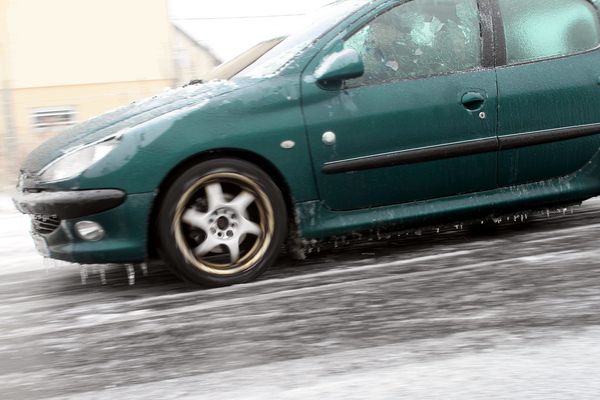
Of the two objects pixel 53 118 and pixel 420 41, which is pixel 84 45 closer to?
pixel 53 118

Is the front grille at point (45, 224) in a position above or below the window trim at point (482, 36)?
below

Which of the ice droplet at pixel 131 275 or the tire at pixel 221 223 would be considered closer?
the tire at pixel 221 223

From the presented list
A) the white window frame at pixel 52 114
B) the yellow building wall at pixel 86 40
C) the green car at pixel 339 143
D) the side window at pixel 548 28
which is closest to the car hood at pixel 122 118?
the green car at pixel 339 143

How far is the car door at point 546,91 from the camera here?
16.9ft

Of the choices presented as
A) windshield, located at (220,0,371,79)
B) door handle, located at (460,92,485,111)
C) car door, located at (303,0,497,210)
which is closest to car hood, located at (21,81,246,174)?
windshield, located at (220,0,371,79)

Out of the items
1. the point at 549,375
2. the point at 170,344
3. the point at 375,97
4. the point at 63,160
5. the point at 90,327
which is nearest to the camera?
the point at 549,375

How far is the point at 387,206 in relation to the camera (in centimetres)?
496

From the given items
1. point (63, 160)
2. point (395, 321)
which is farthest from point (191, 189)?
point (395, 321)

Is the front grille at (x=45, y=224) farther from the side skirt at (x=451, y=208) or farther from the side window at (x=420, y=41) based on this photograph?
the side window at (x=420, y=41)

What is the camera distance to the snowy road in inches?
123

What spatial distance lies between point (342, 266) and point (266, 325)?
47.7 inches

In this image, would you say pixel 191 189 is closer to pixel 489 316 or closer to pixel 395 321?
pixel 395 321

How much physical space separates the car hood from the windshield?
207mm

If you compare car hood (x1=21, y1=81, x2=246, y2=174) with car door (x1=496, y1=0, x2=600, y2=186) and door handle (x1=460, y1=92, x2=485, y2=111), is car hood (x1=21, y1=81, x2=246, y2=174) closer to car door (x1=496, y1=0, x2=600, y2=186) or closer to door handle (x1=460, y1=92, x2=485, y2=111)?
door handle (x1=460, y1=92, x2=485, y2=111)
